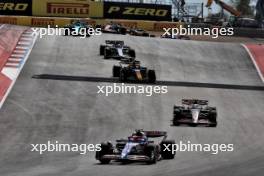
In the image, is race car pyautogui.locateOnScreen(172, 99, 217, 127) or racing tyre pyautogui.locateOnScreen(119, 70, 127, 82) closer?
race car pyautogui.locateOnScreen(172, 99, 217, 127)

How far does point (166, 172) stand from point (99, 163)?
7.95 ft

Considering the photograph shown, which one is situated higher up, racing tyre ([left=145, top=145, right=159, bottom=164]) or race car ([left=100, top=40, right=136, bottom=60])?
racing tyre ([left=145, top=145, right=159, bottom=164])

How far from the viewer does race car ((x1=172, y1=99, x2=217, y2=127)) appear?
25109 mm

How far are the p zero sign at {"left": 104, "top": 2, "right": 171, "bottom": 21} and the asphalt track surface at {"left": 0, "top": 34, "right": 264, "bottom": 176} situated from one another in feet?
66.1

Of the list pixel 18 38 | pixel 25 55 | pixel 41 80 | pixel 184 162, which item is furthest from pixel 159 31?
pixel 184 162

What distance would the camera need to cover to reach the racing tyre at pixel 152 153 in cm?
1838

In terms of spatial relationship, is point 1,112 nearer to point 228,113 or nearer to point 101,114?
point 101,114

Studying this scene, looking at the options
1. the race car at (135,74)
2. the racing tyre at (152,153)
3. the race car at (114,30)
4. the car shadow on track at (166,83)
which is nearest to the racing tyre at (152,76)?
the race car at (135,74)

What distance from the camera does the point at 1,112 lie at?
26109 millimetres

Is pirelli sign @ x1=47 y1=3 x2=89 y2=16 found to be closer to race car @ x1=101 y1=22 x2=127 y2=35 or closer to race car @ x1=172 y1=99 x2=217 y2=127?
race car @ x1=101 y1=22 x2=127 y2=35

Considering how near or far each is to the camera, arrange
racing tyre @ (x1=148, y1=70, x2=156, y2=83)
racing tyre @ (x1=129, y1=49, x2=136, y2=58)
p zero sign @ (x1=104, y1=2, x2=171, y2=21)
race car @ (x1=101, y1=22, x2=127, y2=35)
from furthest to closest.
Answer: p zero sign @ (x1=104, y1=2, x2=171, y2=21) → race car @ (x1=101, y1=22, x2=127, y2=35) → racing tyre @ (x1=129, y1=49, x2=136, y2=58) → racing tyre @ (x1=148, y1=70, x2=156, y2=83)

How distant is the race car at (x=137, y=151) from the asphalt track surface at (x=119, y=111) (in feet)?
0.76

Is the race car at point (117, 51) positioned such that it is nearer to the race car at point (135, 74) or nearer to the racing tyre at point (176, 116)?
the race car at point (135, 74)

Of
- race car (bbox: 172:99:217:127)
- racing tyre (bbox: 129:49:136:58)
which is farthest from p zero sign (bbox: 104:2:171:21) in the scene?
race car (bbox: 172:99:217:127)
